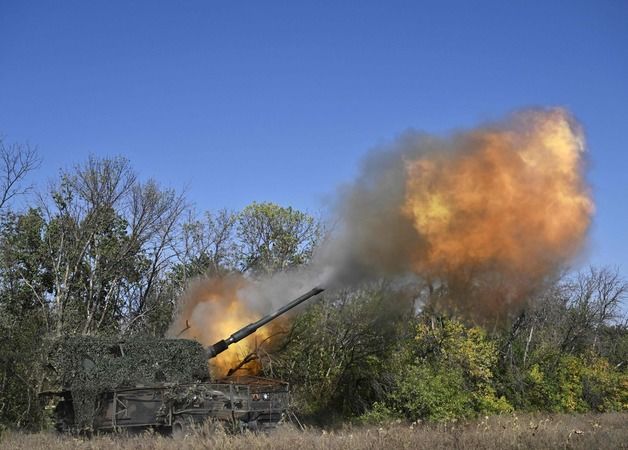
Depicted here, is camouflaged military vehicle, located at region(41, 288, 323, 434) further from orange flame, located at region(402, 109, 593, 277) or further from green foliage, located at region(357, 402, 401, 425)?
green foliage, located at region(357, 402, 401, 425)

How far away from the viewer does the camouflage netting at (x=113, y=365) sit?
61.5 ft

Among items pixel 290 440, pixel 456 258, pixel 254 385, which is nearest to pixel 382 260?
pixel 456 258

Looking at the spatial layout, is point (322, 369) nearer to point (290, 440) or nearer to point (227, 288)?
point (227, 288)

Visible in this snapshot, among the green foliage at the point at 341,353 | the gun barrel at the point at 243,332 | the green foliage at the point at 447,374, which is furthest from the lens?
the green foliage at the point at 341,353

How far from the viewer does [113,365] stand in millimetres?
18953

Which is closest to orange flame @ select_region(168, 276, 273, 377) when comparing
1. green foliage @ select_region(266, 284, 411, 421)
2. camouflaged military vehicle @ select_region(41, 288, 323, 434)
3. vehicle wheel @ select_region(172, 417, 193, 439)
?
camouflaged military vehicle @ select_region(41, 288, 323, 434)

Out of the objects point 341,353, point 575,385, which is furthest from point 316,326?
point 575,385

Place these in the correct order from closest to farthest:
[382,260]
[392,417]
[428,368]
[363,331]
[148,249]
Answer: [382,260] → [392,417] → [428,368] → [363,331] → [148,249]

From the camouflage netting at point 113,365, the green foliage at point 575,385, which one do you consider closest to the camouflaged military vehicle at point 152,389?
the camouflage netting at point 113,365

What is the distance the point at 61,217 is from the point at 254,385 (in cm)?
2216

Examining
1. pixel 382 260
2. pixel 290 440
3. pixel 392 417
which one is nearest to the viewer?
pixel 290 440

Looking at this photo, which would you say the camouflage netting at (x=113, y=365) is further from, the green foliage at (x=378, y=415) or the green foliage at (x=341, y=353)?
the green foliage at (x=341, y=353)

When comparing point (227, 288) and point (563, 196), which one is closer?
point (563, 196)

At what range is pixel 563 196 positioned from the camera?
1711 cm
